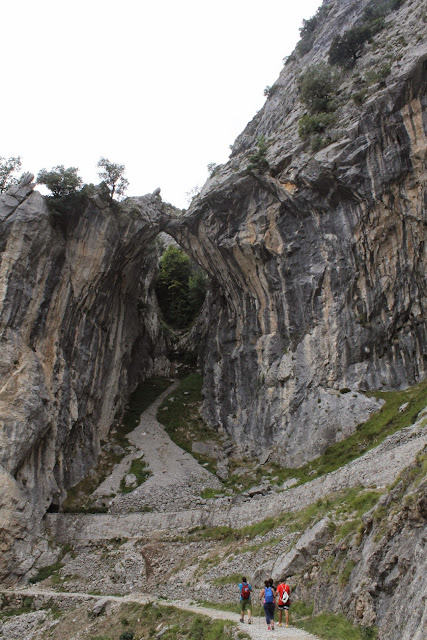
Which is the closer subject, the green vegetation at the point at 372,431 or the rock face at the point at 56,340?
the green vegetation at the point at 372,431

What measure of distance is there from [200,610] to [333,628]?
750cm

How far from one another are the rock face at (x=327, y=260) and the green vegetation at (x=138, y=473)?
313 inches

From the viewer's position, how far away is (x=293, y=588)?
14539 millimetres

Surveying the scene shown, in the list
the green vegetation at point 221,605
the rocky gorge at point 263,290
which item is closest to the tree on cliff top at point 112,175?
the rocky gorge at point 263,290

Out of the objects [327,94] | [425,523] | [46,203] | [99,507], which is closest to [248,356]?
[99,507]

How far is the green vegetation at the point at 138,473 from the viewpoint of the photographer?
31434mm

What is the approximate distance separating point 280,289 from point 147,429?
673 inches

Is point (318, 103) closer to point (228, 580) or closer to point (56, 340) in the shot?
point (56, 340)

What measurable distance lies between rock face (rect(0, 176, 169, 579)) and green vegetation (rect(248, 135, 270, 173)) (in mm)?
9623

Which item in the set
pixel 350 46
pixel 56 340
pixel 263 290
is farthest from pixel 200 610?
pixel 350 46

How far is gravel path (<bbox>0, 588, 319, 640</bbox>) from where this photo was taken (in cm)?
1082

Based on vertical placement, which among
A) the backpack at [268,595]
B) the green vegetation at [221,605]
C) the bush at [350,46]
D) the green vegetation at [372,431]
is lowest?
the green vegetation at [221,605]

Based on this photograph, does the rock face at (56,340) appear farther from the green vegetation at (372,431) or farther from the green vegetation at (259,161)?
the green vegetation at (372,431)

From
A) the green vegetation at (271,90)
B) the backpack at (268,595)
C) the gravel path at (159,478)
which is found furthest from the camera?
the green vegetation at (271,90)
